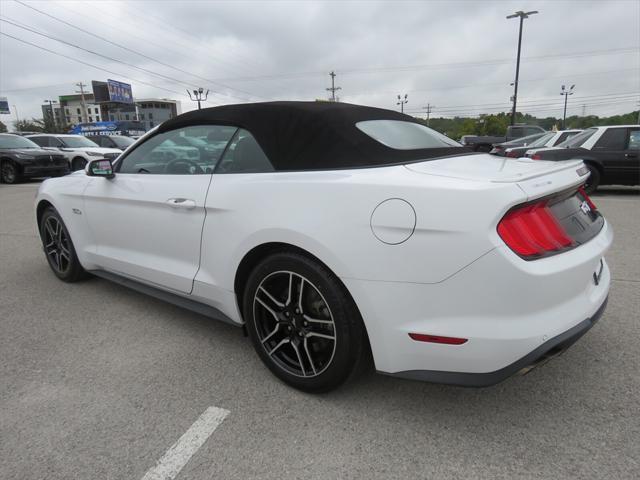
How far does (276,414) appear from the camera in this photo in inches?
83.0

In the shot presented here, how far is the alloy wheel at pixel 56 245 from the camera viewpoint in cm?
392

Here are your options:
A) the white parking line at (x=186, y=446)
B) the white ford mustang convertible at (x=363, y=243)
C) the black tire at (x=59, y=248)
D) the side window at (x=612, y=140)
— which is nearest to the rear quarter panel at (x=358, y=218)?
the white ford mustang convertible at (x=363, y=243)

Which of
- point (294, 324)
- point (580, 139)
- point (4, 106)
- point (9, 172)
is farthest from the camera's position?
point (4, 106)

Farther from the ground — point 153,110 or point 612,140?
point 153,110

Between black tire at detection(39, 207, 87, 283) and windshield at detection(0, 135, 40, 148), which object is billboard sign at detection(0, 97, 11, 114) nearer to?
windshield at detection(0, 135, 40, 148)

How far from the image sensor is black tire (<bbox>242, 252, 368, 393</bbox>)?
6.49 ft

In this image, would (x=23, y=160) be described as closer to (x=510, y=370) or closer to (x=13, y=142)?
(x=13, y=142)

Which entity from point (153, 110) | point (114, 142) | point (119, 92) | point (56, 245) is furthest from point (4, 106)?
point (56, 245)

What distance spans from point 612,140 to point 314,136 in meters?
8.84

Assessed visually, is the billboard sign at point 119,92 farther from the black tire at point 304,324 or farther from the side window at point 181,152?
the black tire at point 304,324

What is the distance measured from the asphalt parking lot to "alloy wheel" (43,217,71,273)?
1006 millimetres

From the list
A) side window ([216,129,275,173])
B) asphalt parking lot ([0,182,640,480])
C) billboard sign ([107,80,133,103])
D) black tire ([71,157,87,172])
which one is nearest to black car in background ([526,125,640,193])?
asphalt parking lot ([0,182,640,480])

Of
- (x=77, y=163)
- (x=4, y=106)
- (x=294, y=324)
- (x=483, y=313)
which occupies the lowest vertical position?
(x=294, y=324)

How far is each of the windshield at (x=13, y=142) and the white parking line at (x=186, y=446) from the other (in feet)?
47.5
